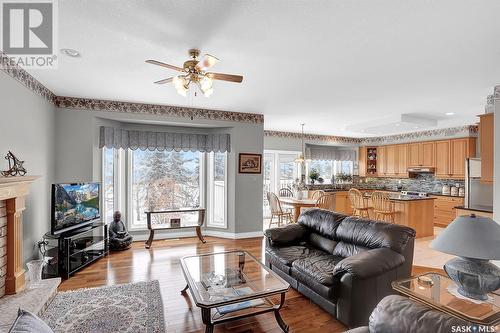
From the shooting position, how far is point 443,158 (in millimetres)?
6668

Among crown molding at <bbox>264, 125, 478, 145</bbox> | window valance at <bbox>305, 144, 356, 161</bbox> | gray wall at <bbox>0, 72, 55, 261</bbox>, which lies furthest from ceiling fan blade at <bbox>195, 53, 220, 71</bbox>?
window valance at <bbox>305, 144, 356, 161</bbox>

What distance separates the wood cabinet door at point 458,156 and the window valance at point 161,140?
18.7ft

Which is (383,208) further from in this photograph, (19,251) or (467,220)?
(19,251)

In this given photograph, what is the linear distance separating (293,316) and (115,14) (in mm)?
3049

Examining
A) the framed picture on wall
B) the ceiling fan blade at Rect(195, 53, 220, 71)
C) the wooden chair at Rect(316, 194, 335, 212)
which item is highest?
the ceiling fan blade at Rect(195, 53, 220, 71)

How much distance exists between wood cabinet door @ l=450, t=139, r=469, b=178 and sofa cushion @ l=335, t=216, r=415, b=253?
16.6ft

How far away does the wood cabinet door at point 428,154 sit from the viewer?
6898 millimetres

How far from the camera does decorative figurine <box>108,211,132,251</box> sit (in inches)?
172

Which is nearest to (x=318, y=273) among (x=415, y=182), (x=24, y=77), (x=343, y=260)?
(x=343, y=260)

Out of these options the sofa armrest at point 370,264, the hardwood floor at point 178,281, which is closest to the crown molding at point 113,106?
the hardwood floor at point 178,281

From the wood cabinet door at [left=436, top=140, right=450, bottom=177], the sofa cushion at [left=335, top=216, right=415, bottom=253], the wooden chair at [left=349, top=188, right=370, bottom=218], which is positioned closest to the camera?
the sofa cushion at [left=335, top=216, right=415, bottom=253]

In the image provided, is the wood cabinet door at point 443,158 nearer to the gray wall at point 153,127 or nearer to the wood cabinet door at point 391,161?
the wood cabinet door at point 391,161

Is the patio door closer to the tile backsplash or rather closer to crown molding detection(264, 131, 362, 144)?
crown molding detection(264, 131, 362, 144)

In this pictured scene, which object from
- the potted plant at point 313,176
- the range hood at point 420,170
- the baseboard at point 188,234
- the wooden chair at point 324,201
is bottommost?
the baseboard at point 188,234
